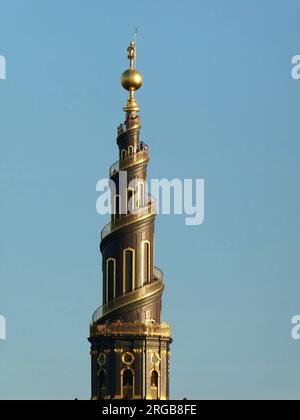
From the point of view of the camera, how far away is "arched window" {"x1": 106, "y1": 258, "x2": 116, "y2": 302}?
171 meters

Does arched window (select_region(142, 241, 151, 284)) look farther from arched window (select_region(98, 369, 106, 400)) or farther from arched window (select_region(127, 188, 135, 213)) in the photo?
arched window (select_region(98, 369, 106, 400))

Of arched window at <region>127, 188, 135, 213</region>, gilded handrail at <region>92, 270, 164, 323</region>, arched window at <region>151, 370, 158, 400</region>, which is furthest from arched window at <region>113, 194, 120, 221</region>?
arched window at <region>151, 370, 158, 400</region>

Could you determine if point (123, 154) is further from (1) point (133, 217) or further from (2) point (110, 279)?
(2) point (110, 279)

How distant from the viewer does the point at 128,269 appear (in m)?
171

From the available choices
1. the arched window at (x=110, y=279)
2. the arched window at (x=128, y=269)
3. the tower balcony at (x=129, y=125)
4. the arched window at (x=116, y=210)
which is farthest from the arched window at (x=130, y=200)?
the tower balcony at (x=129, y=125)

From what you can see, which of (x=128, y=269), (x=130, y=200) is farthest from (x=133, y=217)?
(x=128, y=269)

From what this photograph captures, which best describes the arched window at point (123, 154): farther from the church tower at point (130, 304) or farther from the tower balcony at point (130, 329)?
the tower balcony at point (130, 329)
